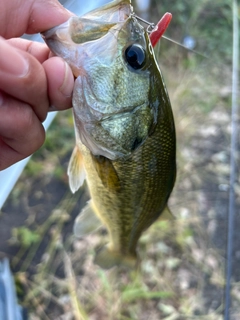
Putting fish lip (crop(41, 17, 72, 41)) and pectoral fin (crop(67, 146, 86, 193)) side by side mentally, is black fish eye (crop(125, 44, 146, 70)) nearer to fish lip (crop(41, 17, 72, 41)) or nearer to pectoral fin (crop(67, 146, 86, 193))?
fish lip (crop(41, 17, 72, 41))

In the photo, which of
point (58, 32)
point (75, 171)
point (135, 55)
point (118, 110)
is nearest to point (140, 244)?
point (75, 171)

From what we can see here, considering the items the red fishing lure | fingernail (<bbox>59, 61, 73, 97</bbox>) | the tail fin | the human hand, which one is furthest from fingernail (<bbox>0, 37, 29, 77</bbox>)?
the tail fin

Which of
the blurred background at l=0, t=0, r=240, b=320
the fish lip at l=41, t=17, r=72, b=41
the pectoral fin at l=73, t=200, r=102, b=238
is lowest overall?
the blurred background at l=0, t=0, r=240, b=320

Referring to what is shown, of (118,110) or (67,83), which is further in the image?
(118,110)

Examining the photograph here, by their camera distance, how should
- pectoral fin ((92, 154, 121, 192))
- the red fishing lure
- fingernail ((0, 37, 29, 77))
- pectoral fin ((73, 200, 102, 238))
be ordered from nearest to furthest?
fingernail ((0, 37, 29, 77))
the red fishing lure
pectoral fin ((92, 154, 121, 192))
pectoral fin ((73, 200, 102, 238))

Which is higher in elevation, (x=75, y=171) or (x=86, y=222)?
(x=75, y=171)

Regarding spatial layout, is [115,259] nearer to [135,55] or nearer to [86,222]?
[86,222]

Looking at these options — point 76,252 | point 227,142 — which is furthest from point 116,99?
point 227,142

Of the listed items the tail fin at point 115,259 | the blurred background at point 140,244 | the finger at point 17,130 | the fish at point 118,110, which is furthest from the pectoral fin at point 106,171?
the blurred background at point 140,244
